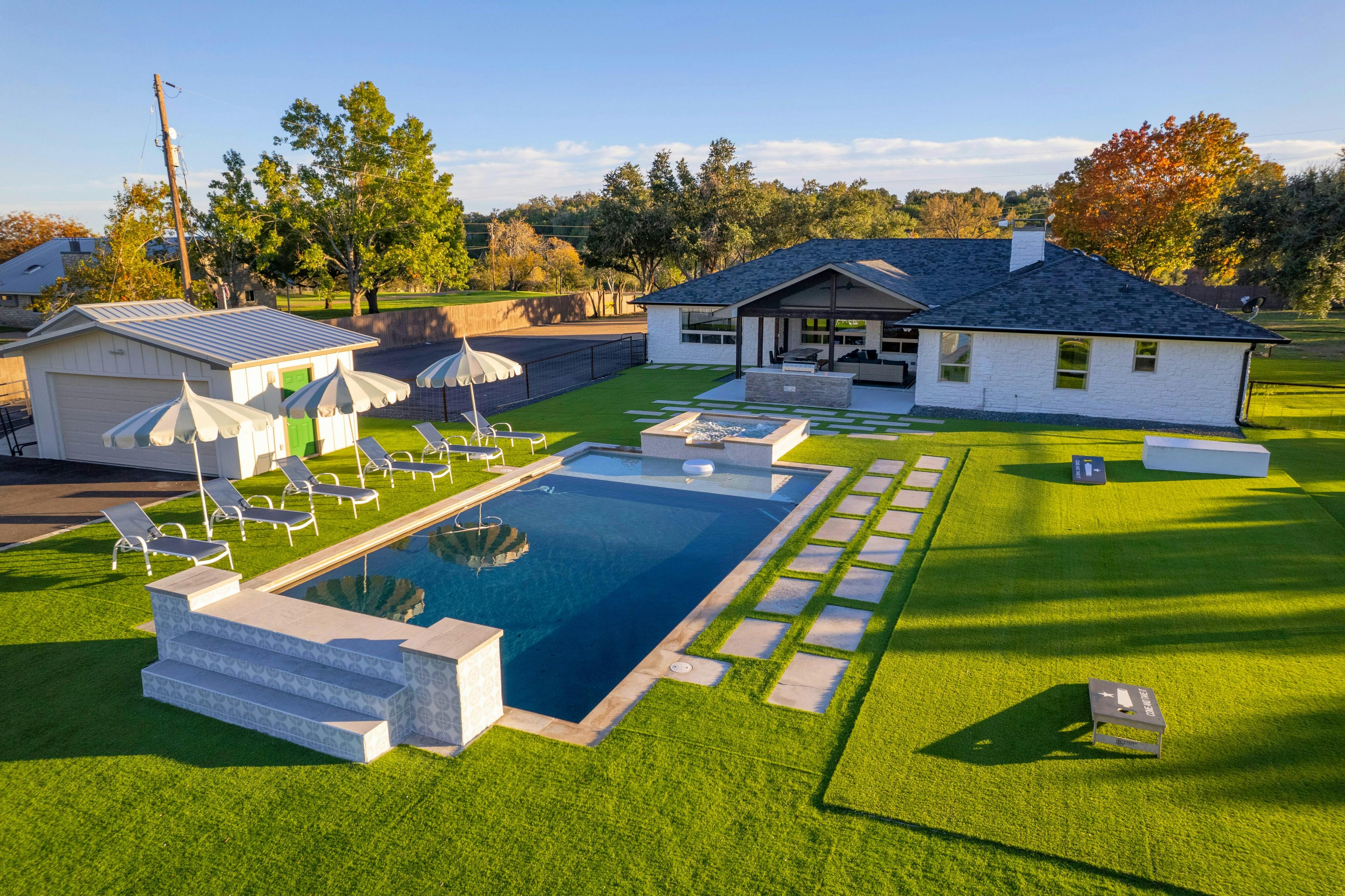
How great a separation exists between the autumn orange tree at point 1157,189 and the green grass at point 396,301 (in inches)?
1396

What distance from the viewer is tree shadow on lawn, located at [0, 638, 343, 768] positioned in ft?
22.9

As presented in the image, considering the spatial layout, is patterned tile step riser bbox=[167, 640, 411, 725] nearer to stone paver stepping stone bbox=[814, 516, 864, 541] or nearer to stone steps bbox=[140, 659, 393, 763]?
stone steps bbox=[140, 659, 393, 763]

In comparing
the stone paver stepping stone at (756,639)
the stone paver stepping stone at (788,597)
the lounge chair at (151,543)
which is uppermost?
the lounge chair at (151,543)

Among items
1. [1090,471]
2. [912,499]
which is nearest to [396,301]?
[912,499]

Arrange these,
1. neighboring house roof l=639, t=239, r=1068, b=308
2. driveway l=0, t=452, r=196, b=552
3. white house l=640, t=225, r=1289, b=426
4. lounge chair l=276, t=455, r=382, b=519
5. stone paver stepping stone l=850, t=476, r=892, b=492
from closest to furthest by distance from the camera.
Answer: driveway l=0, t=452, r=196, b=552 → lounge chair l=276, t=455, r=382, b=519 → stone paver stepping stone l=850, t=476, r=892, b=492 → white house l=640, t=225, r=1289, b=426 → neighboring house roof l=639, t=239, r=1068, b=308

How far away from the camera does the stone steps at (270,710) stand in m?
6.87

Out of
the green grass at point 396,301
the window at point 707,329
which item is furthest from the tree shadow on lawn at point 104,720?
the green grass at point 396,301

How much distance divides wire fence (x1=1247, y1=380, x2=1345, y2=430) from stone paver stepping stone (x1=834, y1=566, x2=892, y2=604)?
50.9ft

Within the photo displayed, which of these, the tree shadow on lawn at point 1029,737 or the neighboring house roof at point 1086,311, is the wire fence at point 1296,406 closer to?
the neighboring house roof at point 1086,311

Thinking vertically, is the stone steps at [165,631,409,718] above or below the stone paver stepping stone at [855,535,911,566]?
above

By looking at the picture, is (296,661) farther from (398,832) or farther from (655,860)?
(655,860)

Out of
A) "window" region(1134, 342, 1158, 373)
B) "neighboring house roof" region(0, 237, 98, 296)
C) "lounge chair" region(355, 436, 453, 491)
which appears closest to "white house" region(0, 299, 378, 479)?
"lounge chair" region(355, 436, 453, 491)

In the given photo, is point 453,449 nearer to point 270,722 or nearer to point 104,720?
point 104,720

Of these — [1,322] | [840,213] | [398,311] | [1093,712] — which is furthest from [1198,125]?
[1,322]
